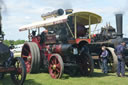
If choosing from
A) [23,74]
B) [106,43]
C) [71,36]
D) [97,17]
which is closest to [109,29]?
[106,43]

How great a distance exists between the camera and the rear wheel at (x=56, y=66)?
258 inches

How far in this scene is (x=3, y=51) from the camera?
496 cm

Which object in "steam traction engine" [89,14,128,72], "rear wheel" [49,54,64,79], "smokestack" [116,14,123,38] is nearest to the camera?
"rear wheel" [49,54,64,79]

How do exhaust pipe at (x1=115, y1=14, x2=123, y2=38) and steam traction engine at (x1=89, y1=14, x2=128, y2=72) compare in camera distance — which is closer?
steam traction engine at (x1=89, y1=14, x2=128, y2=72)

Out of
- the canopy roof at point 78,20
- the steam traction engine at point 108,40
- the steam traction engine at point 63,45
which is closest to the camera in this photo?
the steam traction engine at point 63,45

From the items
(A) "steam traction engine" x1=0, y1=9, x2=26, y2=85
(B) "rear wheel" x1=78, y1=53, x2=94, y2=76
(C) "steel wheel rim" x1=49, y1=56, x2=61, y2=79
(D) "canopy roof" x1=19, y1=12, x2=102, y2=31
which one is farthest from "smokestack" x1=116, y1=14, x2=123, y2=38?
(A) "steam traction engine" x1=0, y1=9, x2=26, y2=85

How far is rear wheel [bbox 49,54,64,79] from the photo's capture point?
6557mm

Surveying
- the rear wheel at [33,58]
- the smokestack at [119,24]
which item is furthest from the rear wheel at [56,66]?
the smokestack at [119,24]

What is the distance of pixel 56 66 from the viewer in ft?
22.6

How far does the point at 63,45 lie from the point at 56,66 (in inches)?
31.1

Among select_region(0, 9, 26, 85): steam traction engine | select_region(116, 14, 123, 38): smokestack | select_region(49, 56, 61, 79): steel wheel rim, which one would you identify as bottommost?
select_region(49, 56, 61, 79): steel wheel rim

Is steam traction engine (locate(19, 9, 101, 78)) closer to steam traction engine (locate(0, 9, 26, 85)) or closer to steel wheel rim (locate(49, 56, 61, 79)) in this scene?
steel wheel rim (locate(49, 56, 61, 79))

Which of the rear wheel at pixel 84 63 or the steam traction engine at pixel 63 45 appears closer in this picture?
the steam traction engine at pixel 63 45

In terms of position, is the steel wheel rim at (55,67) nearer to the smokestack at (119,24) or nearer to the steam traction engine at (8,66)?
the steam traction engine at (8,66)
